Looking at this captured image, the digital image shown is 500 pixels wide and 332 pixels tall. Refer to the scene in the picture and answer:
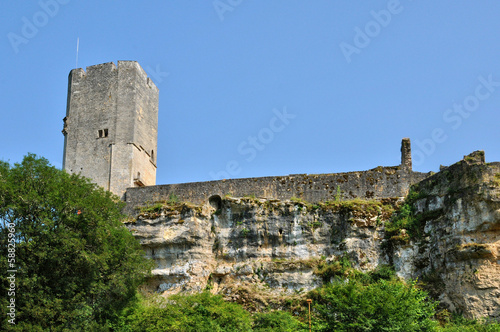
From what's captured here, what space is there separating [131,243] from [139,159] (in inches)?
301

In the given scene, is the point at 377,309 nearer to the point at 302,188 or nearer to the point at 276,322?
the point at 276,322

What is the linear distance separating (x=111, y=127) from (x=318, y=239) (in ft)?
38.7

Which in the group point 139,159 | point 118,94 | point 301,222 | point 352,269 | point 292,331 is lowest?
point 292,331

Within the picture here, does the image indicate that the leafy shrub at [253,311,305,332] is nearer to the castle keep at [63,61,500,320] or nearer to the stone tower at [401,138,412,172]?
the castle keep at [63,61,500,320]

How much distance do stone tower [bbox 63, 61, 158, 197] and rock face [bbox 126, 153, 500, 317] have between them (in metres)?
3.26

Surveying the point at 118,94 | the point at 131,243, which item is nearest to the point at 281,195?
the point at 131,243

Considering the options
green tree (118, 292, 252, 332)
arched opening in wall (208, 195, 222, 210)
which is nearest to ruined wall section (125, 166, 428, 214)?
arched opening in wall (208, 195, 222, 210)

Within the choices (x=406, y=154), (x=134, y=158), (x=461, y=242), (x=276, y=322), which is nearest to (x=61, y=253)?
(x=276, y=322)

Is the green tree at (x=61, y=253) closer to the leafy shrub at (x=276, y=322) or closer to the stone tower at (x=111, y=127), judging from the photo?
the leafy shrub at (x=276, y=322)

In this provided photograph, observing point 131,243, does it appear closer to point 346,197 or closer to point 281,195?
point 281,195

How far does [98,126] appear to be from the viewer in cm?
3816

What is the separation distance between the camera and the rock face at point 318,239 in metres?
29.2

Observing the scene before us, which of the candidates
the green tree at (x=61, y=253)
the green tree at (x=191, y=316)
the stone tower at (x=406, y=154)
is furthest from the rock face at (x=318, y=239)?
the green tree at (x=61, y=253)

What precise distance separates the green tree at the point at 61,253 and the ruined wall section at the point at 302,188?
498 centimetres
